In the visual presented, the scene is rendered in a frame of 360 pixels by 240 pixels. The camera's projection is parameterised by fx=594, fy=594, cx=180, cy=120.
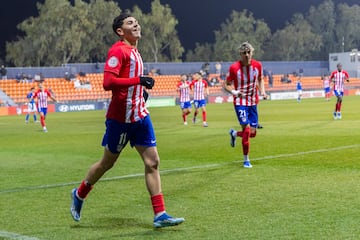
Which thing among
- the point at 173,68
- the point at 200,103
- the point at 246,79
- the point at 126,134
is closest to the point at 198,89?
the point at 200,103

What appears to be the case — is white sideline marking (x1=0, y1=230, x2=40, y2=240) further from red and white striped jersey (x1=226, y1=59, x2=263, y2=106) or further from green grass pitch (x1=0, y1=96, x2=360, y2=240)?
red and white striped jersey (x1=226, y1=59, x2=263, y2=106)

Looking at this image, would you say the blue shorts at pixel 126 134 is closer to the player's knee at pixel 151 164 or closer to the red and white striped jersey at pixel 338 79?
the player's knee at pixel 151 164

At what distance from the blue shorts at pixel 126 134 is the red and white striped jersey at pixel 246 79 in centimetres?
536

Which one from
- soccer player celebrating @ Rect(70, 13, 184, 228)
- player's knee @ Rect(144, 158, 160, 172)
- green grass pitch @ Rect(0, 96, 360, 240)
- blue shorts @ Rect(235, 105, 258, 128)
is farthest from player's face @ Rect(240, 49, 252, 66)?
player's knee @ Rect(144, 158, 160, 172)

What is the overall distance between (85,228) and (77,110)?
4376 cm

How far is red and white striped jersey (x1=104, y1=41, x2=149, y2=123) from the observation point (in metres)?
6.41

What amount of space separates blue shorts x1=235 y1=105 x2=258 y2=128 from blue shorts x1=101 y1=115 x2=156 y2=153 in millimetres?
5278

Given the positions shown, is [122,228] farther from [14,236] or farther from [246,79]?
[246,79]

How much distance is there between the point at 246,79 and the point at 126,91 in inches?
222

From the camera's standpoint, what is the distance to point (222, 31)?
9019 centimetres

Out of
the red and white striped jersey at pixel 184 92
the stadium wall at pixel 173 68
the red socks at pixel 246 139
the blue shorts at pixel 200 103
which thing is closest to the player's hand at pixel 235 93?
the red socks at pixel 246 139

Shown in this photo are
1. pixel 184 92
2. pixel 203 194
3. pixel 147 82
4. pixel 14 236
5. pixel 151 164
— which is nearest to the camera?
pixel 14 236

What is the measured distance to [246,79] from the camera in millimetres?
11812

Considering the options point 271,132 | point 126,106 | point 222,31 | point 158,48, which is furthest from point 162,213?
point 222,31
